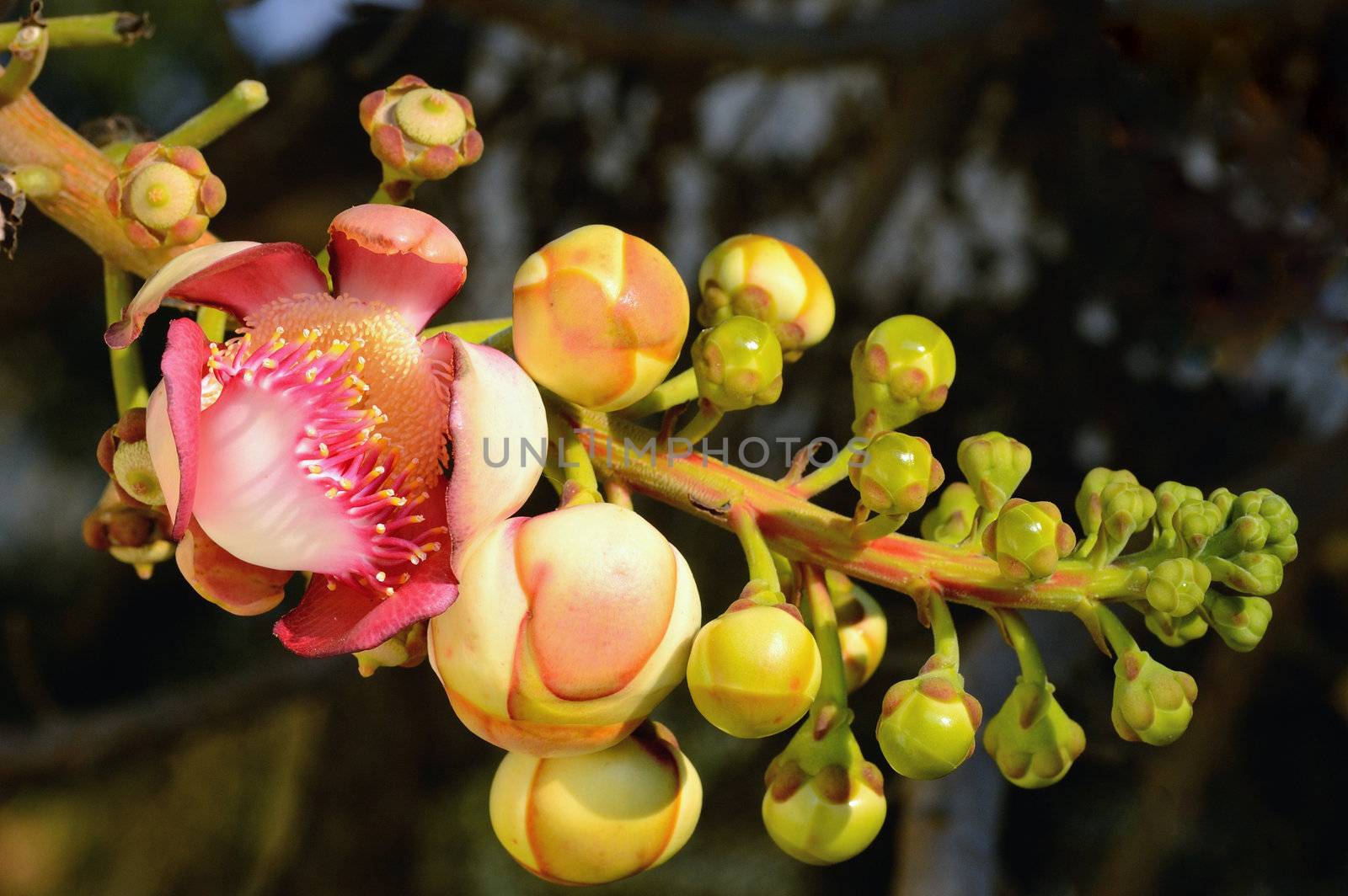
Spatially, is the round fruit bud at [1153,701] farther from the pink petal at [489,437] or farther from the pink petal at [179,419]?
the pink petal at [179,419]

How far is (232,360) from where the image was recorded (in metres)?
0.81

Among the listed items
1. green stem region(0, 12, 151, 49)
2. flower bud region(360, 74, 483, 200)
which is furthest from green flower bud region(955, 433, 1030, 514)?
green stem region(0, 12, 151, 49)

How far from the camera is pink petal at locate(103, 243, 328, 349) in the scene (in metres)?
0.80

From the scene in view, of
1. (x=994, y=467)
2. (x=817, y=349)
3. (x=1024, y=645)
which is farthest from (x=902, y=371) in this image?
(x=817, y=349)

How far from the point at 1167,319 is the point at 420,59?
63.4 inches

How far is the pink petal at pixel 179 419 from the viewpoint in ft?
2.36

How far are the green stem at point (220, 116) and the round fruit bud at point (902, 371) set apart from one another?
0.51 metres

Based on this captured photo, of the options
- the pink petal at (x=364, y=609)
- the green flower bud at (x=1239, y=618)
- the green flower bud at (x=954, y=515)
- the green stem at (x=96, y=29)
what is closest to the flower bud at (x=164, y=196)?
the green stem at (x=96, y=29)

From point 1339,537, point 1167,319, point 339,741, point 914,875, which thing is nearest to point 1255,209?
point 1167,319

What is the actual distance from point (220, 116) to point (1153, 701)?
82 centimetres

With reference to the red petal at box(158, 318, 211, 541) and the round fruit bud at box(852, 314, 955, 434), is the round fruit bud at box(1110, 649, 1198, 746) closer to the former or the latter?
the round fruit bud at box(852, 314, 955, 434)

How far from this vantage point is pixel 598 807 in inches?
35.7

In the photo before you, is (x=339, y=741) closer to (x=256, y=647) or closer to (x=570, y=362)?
(x=256, y=647)

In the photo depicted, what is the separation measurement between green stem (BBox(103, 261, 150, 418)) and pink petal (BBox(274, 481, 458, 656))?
25cm
